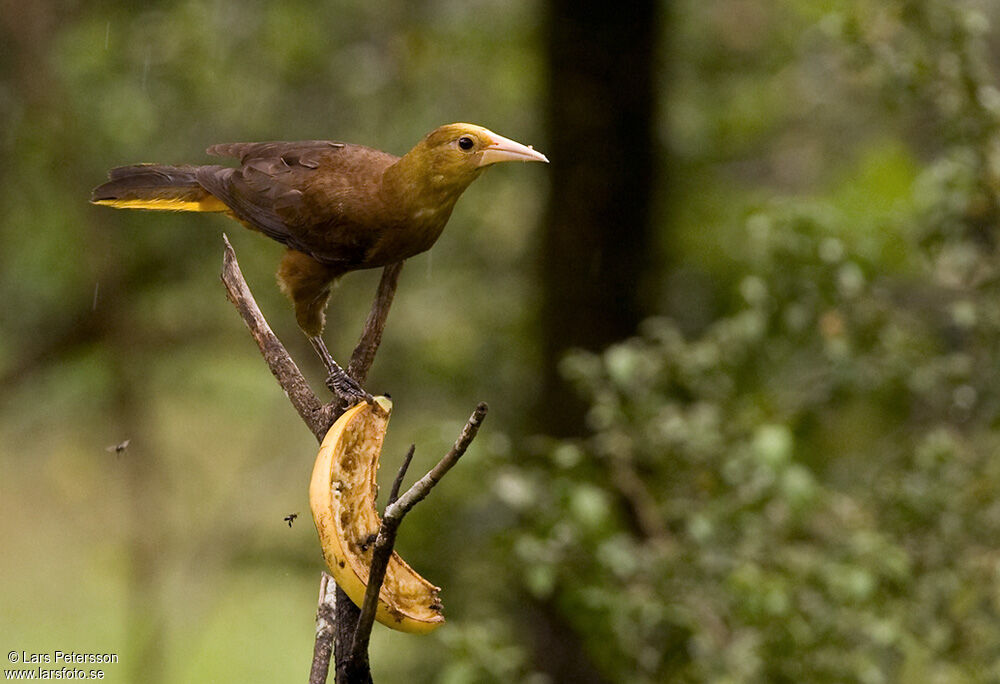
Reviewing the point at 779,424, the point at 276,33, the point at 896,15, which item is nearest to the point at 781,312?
the point at 779,424

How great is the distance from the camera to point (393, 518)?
126cm

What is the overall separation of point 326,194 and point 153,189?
303 mm

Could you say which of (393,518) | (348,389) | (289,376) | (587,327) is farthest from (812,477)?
(393,518)

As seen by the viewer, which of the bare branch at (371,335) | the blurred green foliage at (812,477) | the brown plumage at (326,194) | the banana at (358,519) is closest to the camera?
the banana at (358,519)

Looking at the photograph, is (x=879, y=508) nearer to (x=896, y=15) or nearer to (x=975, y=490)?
(x=975, y=490)

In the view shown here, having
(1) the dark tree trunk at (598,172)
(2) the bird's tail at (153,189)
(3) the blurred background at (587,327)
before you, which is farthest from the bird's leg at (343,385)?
(1) the dark tree trunk at (598,172)

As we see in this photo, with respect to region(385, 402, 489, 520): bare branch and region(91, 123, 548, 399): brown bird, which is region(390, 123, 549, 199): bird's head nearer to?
region(91, 123, 548, 399): brown bird

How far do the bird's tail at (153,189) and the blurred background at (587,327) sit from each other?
3.57 feet

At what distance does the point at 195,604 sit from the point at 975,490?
4301 millimetres

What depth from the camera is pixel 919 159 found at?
506 centimetres

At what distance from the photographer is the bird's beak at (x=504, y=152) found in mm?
1434

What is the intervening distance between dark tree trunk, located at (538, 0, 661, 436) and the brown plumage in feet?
7.96

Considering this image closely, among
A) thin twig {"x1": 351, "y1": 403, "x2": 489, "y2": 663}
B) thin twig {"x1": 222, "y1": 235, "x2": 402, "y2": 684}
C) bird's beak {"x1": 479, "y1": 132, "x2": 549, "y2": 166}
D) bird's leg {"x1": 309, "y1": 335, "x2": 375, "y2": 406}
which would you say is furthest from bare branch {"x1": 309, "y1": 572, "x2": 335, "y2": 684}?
bird's beak {"x1": 479, "y1": 132, "x2": 549, "y2": 166}

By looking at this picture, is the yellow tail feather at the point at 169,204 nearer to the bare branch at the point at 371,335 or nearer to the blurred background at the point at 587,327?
the bare branch at the point at 371,335
